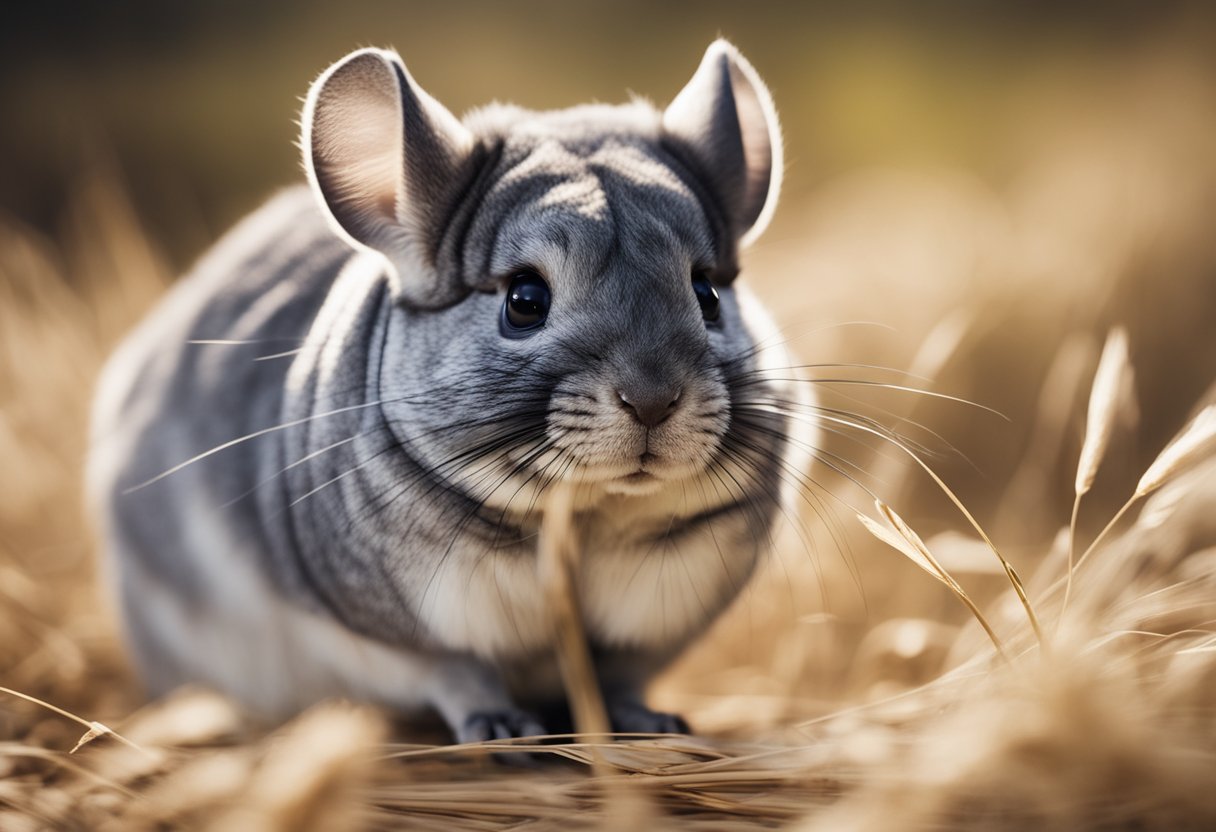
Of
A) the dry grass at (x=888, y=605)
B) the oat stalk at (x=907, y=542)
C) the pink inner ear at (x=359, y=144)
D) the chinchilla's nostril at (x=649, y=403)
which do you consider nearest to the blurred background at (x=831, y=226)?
the dry grass at (x=888, y=605)

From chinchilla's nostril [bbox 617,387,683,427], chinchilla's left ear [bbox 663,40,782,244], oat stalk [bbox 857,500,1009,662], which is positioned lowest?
oat stalk [bbox 857,500,1009,662]

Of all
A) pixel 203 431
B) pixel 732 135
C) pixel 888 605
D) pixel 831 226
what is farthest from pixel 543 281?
pixel 831 226

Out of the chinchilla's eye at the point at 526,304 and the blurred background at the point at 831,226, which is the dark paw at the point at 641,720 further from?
the chinchilla's eye at the point at 526,304

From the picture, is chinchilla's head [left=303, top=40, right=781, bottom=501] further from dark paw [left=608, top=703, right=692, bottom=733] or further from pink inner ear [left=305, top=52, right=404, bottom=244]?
dark paw [left=608, top=703, right=692, bottom=733]

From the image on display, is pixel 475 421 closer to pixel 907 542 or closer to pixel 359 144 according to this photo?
pixel 359 144

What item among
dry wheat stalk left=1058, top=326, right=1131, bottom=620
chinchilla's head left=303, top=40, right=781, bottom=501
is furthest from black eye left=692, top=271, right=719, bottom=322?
dry wheat stalk left=1058, top=326, right=1131, bottom=620

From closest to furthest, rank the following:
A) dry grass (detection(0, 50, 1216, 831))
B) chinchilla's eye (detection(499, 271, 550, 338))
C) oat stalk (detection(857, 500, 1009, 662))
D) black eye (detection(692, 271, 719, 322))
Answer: dry grass (detection(0, 50, 1216, 831))
oat stalk (detection(857, 500, 1009, 662))
chinchilla's eye (detection(499, 271, 550, 338))
black eye (detection(692, 271, 719, 322))
